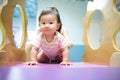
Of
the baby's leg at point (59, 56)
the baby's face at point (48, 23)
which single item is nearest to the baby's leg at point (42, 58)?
the baby's leg at point (59, 56)

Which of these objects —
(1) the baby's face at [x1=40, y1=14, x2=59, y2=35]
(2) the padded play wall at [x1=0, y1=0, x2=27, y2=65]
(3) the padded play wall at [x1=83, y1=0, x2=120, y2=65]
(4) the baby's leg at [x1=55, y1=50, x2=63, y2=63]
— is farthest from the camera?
(4) the baby's leg at [x1=55, y1=50, x2=63, y2=63]

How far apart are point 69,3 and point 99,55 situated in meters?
2.60

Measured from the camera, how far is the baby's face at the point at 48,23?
1296 mm

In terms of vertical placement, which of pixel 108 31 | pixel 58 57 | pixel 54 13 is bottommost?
pixel 58 57

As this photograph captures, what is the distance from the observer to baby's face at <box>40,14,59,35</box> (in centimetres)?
130

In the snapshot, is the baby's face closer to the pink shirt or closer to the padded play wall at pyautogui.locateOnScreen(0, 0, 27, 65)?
the pink shirt

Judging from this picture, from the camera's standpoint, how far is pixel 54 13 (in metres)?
1.34

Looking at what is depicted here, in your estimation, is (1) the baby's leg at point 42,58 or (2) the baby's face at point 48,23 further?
(1) the baby's leg at point 42,58

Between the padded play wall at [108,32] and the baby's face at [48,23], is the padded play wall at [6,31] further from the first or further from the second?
the padded play wall at [108,32]

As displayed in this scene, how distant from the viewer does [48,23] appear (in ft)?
4.30

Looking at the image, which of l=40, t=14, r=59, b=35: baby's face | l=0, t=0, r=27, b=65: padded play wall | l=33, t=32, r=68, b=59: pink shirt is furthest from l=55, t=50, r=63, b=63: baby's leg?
l=0, t=0, r=27, b=65: padded play wall

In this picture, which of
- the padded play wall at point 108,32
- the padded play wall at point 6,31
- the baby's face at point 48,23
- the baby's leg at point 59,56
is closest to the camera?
the padded play wall at point 6,31

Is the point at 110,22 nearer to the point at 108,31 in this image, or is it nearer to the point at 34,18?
the point at 108,31

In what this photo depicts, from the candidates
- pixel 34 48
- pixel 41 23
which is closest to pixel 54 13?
pixel 41 23
